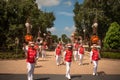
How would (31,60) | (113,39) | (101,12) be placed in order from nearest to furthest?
(31,60) → (113,39) → (101,12)

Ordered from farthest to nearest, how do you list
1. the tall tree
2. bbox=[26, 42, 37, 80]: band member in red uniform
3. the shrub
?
the tall tree → the shrub → bbox=[26, 42, 37, 80]: band member in red uniform

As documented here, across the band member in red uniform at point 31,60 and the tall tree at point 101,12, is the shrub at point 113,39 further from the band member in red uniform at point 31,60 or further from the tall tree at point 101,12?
the band member in red uniform at point 31,60

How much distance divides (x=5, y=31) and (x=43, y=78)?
32.2 m

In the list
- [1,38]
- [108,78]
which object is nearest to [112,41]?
[1,38]

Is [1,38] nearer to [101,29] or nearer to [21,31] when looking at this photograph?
[21,31]

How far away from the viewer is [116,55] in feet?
119

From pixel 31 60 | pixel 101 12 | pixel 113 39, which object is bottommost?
pixel 31 60

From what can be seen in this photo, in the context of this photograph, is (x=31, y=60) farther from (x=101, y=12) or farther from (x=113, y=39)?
(x=101, y=12)

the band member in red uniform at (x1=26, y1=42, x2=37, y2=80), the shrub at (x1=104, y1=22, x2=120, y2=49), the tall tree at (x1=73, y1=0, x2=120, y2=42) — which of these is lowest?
the band member in red uniform at (x1=26, y1=42, x2=37, y2=80)

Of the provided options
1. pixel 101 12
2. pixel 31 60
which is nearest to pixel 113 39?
pixel 101 12

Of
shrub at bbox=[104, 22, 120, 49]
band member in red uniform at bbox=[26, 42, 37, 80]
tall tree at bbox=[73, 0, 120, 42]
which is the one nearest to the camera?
band member in red uniform at bbox=[26, 42, 37, 80]

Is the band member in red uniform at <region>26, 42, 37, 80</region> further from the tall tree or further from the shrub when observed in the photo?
the tall tree

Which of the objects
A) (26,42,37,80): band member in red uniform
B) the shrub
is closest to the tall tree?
the shrub

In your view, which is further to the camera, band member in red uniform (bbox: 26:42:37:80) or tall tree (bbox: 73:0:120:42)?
tall tree (bbox: 73:0:120:42)
